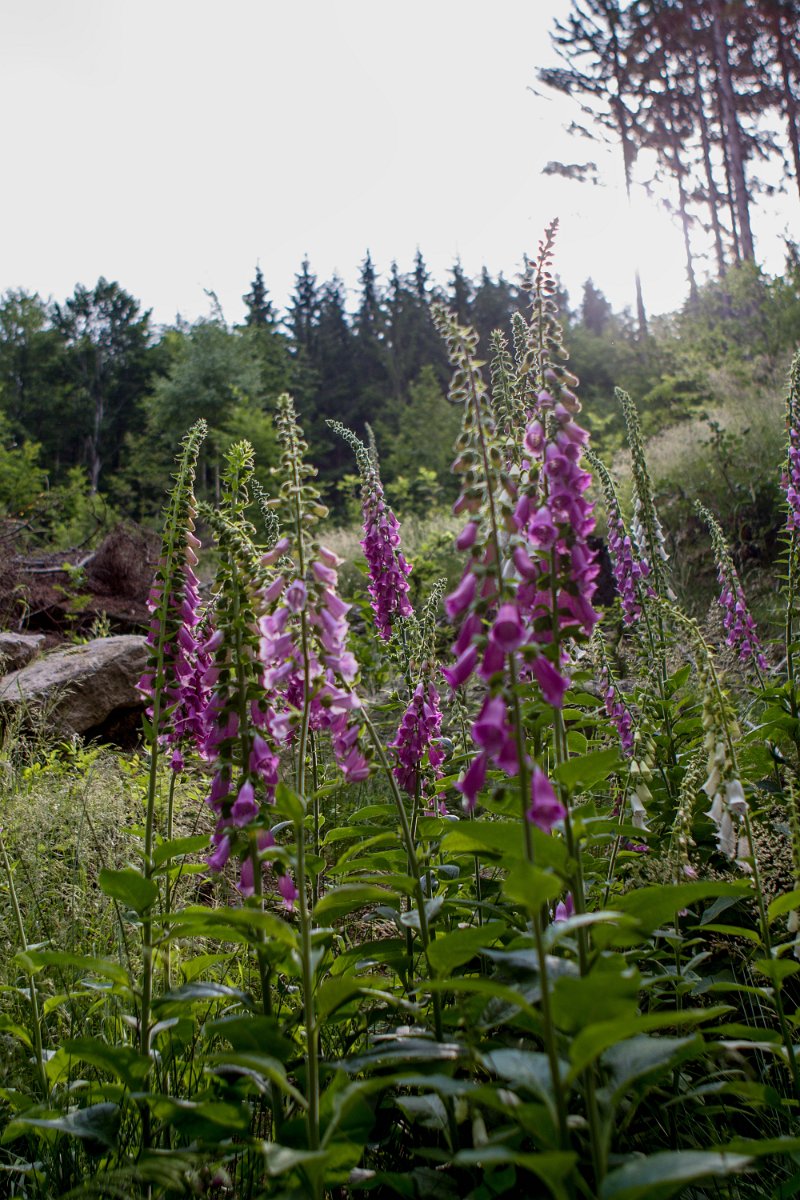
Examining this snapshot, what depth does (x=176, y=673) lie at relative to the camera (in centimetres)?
229

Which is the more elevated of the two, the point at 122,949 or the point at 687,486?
the point at 687,486

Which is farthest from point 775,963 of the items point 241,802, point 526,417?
point 526,417

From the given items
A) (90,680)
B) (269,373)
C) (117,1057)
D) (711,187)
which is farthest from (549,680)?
(269,373)

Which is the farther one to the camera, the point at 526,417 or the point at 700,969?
the point at 700,969

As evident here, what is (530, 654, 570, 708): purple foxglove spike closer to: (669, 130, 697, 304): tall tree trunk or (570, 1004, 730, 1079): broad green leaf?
(570, 1004, 730, 1079): broad green leaf

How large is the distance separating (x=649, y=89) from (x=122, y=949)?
2732 cm

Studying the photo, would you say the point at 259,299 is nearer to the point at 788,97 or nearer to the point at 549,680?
the point at 788,97

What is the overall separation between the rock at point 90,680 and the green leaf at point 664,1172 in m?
5.66

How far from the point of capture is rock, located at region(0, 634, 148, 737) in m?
6.30

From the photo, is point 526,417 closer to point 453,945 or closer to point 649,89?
point 453,945

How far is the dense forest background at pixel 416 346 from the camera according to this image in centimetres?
1895

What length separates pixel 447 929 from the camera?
7.58 feet

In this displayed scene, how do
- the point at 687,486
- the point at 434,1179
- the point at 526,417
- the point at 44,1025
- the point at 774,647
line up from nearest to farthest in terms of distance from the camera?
the point at 434,1179 → the point at 526,417 → the point at 44,1025 → the point at 774,647 → the point at 687,486

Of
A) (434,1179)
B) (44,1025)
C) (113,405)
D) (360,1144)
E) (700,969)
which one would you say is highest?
(113,405)
